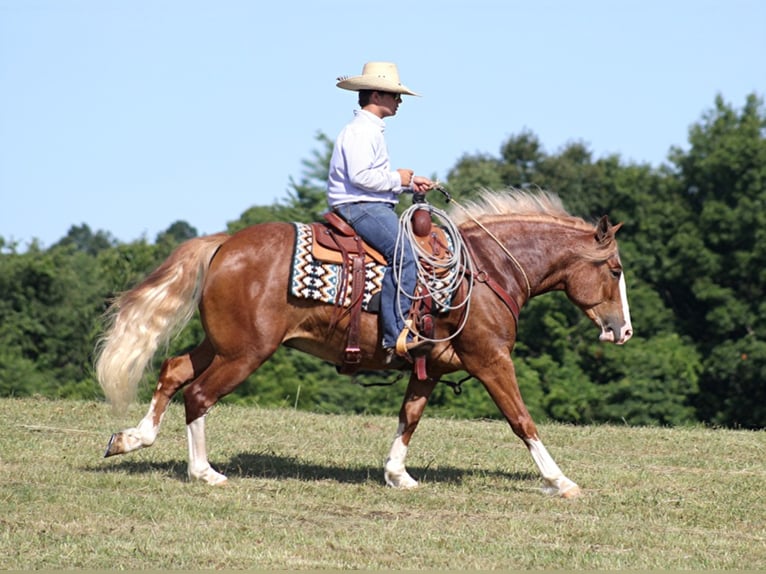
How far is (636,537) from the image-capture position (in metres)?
7.57

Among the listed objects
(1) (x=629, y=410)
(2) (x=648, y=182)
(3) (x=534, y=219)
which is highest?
(2) (x=648, y=182)

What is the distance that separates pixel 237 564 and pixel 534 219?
14.3ft

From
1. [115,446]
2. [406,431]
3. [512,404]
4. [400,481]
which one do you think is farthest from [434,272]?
[115,446]

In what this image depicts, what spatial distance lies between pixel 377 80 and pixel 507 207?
63.9 inches

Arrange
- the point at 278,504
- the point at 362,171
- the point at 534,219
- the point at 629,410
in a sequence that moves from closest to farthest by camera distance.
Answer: the point at 278,504 < the point at 362,171 < the point at 534,219 < the point at 629,410

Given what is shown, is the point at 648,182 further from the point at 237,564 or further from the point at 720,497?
the point at 237,564

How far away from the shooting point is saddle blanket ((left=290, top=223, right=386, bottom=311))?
29.1 ft

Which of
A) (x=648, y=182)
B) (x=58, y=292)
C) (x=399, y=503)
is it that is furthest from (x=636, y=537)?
(x=58, y=292)

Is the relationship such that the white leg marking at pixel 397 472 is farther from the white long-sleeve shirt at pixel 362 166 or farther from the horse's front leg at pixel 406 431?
the white long-sleeve shirt at pixel 362 166

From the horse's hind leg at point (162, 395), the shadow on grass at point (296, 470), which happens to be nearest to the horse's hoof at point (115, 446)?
the horse's hind leg at point (162, 395)

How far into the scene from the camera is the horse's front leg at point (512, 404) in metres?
9.08

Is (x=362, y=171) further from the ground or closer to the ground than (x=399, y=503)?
further from the ground

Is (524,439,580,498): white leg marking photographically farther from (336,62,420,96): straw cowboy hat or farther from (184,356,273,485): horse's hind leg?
(336,62,420,96): straw cowboy hat

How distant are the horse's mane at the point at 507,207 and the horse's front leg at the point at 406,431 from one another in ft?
4.61
